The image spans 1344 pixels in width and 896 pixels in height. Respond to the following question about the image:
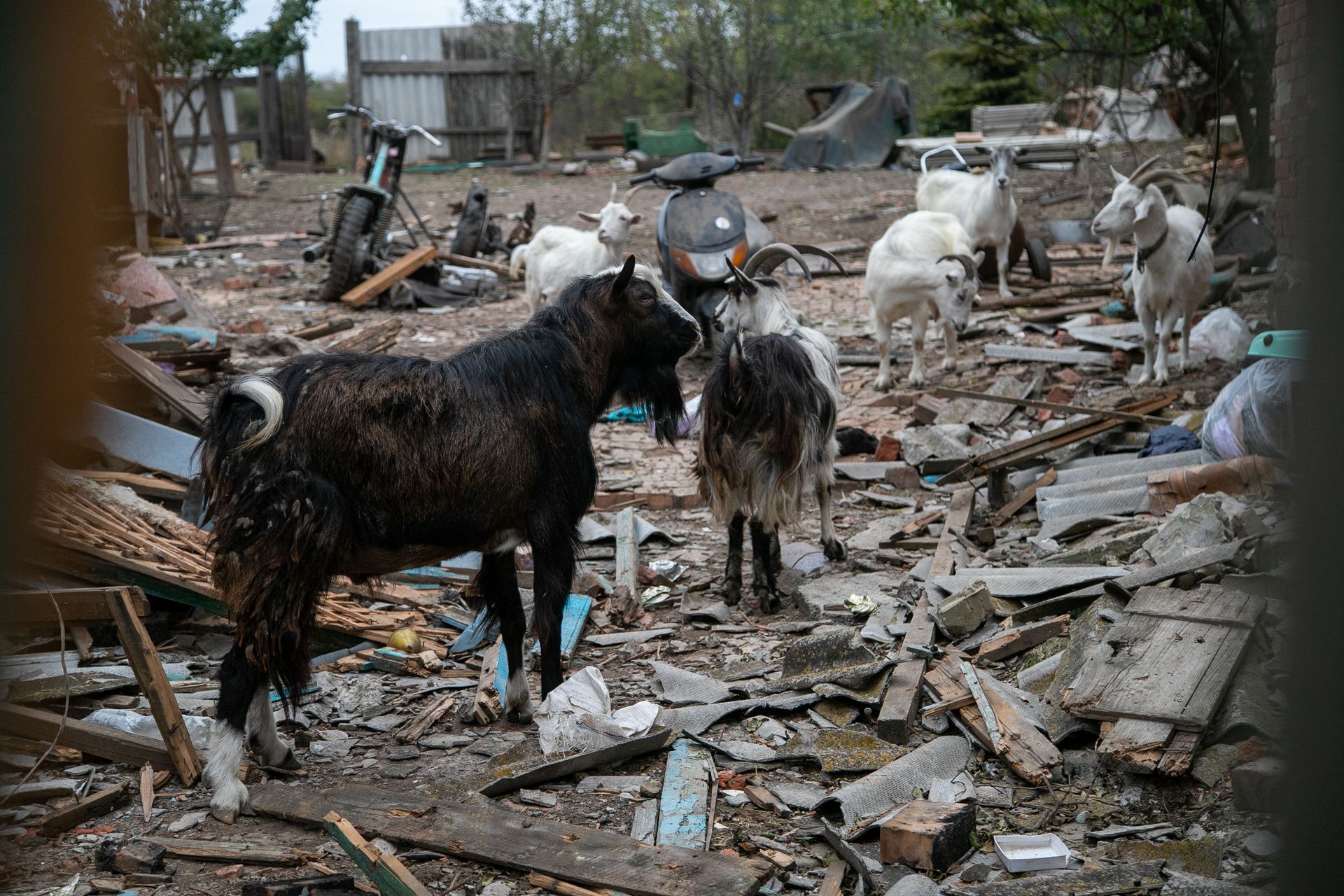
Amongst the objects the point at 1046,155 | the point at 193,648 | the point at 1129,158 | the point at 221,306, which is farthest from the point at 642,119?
the point at 193,648

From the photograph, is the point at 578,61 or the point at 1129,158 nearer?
the point at 1129,158

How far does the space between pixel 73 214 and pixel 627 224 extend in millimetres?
10488

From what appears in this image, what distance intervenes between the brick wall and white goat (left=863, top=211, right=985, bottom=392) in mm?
2740

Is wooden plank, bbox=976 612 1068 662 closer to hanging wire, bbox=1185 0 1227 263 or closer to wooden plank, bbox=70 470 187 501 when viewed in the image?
hanging wire, bbox=1185 0 1227 263

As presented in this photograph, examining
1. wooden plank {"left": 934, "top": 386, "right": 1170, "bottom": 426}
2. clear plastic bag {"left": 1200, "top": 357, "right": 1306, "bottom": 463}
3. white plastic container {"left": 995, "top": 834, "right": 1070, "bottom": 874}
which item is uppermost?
clear plastic bag {"left": 1200, "top": 357, "right": 1306, "bottom": 463}

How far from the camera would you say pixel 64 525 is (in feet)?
15.2

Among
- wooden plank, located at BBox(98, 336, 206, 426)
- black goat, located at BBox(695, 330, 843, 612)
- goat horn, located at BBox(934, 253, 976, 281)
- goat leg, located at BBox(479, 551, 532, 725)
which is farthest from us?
goat horn, located at BBox(934, 253, 976, 281)

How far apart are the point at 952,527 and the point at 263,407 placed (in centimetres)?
404

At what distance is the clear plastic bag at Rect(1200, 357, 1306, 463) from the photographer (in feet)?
18.1

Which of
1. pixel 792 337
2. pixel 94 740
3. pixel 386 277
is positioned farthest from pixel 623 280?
pixel 386 277

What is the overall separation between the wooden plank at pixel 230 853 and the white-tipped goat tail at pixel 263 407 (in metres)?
1.23

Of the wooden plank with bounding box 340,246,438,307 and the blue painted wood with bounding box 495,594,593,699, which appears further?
the wooden plank with bounding box 340,246,438,307

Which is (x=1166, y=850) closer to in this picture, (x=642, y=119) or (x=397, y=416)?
(x=397, y=416)

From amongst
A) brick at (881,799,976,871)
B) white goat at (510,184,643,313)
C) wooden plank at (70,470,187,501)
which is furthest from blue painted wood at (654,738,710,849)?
white goat at (510,184,643,313)
